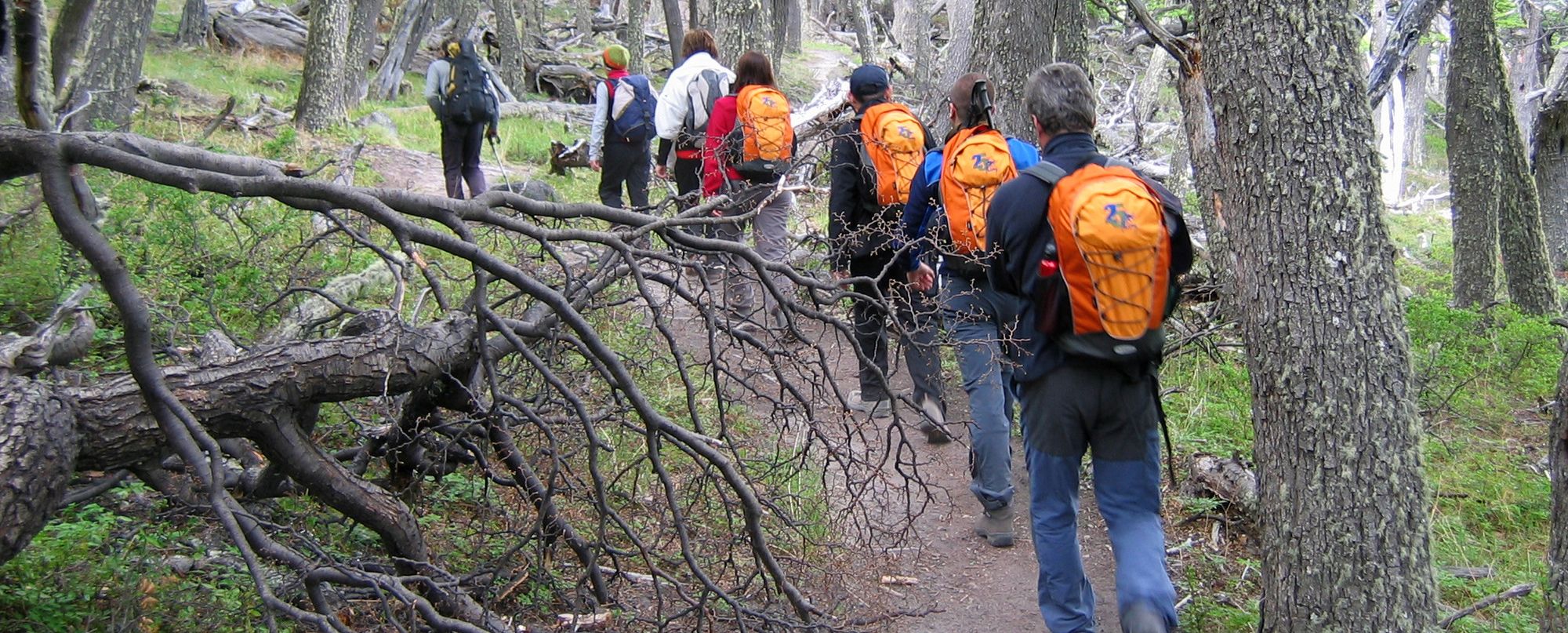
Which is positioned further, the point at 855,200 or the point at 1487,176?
the point at 1487,176

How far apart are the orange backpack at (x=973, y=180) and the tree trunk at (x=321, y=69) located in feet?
35.2

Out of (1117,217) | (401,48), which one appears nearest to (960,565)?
(1117,217)

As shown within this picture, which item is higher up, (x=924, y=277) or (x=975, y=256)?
(x=975, y=256)

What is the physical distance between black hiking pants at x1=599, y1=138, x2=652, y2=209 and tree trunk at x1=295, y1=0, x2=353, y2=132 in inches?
225

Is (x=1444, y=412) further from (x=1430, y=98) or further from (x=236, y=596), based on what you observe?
(x=1430, y=98)

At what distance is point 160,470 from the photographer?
4262mm

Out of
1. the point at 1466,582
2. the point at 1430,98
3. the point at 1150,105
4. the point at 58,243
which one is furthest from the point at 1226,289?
the point at 1430,98

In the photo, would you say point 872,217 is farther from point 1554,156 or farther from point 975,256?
point 1554,156

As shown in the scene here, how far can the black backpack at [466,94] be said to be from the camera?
32.5 feet

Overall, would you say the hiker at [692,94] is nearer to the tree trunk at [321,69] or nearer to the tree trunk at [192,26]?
the tree trunk at [321,69]

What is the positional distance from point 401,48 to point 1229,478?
16.2 m

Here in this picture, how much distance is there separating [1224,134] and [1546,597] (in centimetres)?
198

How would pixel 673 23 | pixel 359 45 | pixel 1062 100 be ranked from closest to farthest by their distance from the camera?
pixel 1062 100
pixel 673 23
pixel 359 45

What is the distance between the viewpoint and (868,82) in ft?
19.5
